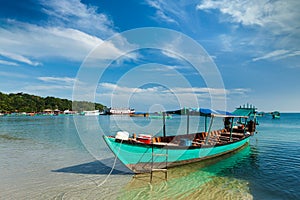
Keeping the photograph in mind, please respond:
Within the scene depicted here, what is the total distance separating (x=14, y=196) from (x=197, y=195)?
668 centimetres

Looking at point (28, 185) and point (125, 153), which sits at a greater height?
point (125, 153)

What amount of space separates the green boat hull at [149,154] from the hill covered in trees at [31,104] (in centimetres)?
10257

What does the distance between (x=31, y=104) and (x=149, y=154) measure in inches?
4395

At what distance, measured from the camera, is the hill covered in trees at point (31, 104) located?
90.9 meters

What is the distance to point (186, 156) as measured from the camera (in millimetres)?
10227

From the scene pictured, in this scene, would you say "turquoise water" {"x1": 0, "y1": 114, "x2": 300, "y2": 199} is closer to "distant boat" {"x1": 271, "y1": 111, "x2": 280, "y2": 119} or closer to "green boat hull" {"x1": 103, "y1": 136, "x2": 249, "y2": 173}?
"green boat hull" {"x1": 103, "y1": 136, "x2": 249, "y2": 173}

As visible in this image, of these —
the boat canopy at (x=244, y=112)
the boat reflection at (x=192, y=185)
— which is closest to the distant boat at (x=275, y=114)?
the boat canopy at (x=244, y=112)

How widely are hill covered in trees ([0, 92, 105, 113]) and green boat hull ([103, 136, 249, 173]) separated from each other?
337 feet

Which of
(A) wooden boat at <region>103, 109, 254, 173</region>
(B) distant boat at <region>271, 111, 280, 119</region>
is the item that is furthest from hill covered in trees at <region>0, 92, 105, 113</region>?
(A) wooden boat at <region>103, 109, 254, 173</region>

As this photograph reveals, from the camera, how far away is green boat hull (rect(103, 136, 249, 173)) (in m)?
8.39

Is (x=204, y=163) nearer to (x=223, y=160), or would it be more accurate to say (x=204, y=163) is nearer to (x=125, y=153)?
(x=223, y=160)

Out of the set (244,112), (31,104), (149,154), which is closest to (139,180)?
(149,154)

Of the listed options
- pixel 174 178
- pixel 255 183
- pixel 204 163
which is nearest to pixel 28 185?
pixel 174 178

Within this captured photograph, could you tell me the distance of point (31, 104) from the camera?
10150 cm
